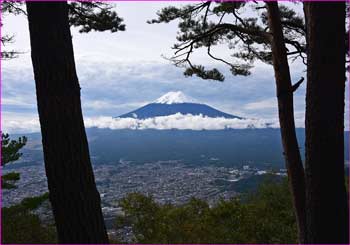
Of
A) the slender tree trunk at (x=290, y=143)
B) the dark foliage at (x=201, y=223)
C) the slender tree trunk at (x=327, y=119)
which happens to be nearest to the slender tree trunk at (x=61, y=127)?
the slender tree trunk at (x=327, y=119)

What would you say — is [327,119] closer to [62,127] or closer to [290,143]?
[62,127]

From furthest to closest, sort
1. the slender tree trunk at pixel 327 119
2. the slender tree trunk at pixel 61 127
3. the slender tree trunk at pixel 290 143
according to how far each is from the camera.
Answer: the slender tree trunk at pixel 290 143, the slender tree trunk at pixel 327 119, the slender tree trunk at pixel 61 127

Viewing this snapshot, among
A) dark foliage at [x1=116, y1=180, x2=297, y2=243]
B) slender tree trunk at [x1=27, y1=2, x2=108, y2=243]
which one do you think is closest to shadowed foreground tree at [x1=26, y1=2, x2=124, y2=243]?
slender tree trunk at [x1=27, y1=2, x2=108, y2=243]

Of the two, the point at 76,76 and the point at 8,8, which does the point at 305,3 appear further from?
the point at 8,8

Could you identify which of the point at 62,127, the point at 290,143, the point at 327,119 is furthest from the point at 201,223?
the point at 62,127

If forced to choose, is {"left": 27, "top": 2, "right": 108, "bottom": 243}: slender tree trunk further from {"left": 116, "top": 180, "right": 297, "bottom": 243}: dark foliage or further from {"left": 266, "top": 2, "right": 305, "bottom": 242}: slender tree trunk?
{"left": 116, "top": 180, "right": 297, "bottom": 243}: dark foliage

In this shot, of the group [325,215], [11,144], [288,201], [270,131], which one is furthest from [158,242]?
[270,131]

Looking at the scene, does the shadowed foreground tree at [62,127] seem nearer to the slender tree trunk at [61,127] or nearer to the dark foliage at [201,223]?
the slender tree trunk at [61,127]
